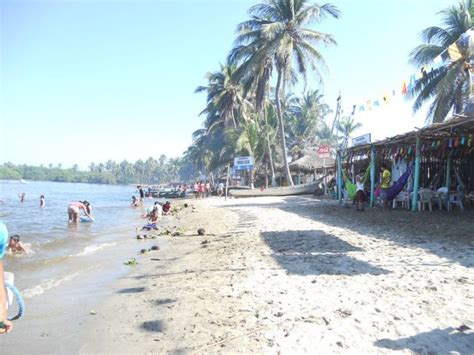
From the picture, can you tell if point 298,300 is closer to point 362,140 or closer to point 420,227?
point 420,227

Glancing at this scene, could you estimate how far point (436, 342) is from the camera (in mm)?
3002

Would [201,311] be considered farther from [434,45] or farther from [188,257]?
[434,45]

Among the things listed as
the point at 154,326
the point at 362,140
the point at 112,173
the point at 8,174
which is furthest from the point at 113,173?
the point at 154,326

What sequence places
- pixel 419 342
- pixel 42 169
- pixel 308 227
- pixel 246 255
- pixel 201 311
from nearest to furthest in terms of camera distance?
pixel 419 342
pixel 201 311
pixel 246 255
pixel 308 227
pixel 42 169

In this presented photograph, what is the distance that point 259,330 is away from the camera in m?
3.48

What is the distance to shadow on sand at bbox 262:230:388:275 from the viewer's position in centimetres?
523

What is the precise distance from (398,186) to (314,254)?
7023mm

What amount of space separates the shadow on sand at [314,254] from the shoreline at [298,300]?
0.02 meters

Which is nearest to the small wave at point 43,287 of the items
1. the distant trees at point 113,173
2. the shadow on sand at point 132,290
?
the shadow on sand at point 132,290

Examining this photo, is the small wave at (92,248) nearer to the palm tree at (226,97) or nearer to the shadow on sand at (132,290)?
the shadow on sand at (132,290)

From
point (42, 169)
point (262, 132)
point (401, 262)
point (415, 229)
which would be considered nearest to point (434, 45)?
point (262, 132)

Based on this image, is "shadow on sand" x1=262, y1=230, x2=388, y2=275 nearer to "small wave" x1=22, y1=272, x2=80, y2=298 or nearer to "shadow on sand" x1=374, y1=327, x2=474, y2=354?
"shadow on sand" x1=374, y1=327, x2=474, y2=354

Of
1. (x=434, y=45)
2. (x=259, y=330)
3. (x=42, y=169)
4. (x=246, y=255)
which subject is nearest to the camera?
(x=259, y=330)

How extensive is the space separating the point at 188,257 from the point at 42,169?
166 m
